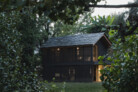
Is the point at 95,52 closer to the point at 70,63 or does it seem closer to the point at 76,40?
the point at 76,40

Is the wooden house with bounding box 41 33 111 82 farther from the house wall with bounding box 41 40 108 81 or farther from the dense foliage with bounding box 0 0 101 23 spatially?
the dense foliage with bounding box 0 0 101 23

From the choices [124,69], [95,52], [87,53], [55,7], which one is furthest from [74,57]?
[55,7]

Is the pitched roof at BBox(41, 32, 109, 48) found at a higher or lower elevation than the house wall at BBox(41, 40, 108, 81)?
higher

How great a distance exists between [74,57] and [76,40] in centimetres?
206

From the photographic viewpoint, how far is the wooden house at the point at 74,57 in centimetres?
2614

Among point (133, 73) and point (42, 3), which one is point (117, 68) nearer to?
point (133, 73)

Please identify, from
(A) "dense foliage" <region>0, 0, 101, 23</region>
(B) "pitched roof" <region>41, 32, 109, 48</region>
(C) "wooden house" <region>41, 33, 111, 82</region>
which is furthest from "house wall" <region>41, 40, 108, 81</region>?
(A) "dense foliage" <region>0, 0, 101, 23</region>

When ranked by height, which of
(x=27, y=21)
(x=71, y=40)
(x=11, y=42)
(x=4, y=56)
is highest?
(x=27, y=21)

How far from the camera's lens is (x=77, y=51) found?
27422 mm

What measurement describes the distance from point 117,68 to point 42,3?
1.89 meters

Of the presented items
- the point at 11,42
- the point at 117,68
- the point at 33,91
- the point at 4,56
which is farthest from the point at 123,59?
the point at 11,42

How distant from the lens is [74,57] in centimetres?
2742

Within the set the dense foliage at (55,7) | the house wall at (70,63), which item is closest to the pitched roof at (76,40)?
the house wall at (70,63)

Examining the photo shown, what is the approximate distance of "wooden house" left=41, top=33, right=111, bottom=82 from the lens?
2614 cm
